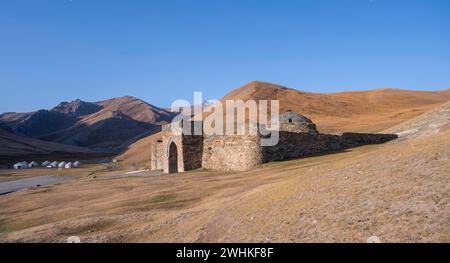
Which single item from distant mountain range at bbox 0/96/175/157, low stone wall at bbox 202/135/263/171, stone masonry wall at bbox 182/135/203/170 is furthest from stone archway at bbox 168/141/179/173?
distant mountain range at bbox 0/96/175/157

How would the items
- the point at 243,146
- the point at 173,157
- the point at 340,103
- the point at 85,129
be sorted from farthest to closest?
the point at 85,129 → the point at 340,103 → the point at 173,157 → the point at 243,146

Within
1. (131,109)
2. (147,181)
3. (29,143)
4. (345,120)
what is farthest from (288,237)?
(131,109)

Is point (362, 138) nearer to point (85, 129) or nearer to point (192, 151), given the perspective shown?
point (192, 151)

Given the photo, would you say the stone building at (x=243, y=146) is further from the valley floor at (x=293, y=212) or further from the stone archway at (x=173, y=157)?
the valley floor at (x=293, y=212)

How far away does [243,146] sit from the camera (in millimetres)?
22969

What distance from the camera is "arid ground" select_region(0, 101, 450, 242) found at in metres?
7.40

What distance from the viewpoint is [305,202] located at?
9.47m

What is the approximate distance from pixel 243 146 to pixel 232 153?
1.04m

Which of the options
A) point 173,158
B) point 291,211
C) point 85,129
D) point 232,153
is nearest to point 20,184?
point 173,158

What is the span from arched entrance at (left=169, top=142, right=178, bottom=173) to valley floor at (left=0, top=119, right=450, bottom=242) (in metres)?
11.2

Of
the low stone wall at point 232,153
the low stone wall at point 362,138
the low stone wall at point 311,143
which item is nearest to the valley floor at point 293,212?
the low stone wall at point 232,153

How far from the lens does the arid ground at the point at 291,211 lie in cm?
740

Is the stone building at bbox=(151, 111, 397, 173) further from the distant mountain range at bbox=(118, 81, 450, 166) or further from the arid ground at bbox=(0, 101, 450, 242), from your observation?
the distant mountain range at bbox=(118, 81, 450, 166)
